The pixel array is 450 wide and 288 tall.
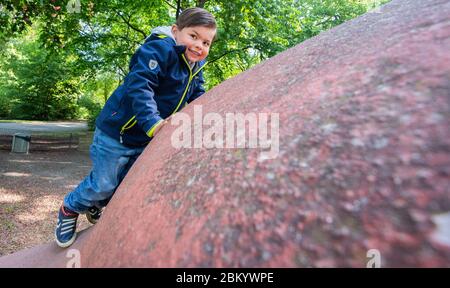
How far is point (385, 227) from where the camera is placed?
0.59 metres

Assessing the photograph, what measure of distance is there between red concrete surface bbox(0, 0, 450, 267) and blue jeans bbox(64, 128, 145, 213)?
1.17 meters

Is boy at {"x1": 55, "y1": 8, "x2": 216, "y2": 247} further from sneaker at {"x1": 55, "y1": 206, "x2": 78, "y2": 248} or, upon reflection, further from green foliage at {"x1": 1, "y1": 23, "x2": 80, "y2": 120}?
green foliage at {"x1": 1, "y1": 23, "x2": 80, "y2": 120}

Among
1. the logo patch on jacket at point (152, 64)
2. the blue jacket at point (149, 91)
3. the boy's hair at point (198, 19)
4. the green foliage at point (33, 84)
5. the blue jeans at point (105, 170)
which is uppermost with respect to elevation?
the boy's hair at point (198, 19)

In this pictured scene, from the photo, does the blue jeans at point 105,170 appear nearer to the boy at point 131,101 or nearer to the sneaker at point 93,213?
the boy at point 131,101

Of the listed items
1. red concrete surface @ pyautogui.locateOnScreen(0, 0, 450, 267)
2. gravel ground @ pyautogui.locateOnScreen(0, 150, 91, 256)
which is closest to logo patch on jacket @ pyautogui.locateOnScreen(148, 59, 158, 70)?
red concrete surface @ pyautogui.locateOnScreen(0, 0, 450, 267)

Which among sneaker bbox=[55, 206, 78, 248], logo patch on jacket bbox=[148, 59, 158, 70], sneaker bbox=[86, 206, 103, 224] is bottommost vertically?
sneaker bbox=[86, 206, 103, 224]

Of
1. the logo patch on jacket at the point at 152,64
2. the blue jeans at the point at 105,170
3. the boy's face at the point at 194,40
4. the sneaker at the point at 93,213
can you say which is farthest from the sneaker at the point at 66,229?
the boy's face at the point at 194,40

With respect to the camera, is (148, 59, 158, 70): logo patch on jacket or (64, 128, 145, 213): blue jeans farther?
(64, 128, 145, 213): blue jeans

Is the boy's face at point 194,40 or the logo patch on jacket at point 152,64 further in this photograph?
the boy's face at point 194,40

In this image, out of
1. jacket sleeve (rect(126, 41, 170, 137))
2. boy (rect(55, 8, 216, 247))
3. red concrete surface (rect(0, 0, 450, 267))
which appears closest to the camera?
red concrete surface (rect(0, 0, 450, 267))

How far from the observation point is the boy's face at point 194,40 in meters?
2.25

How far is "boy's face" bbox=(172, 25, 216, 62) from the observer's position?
2250 mm

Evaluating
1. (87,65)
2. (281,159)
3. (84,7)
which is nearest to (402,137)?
(281,159)
